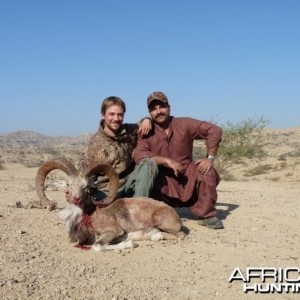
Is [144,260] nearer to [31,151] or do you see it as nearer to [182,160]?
[182,160]

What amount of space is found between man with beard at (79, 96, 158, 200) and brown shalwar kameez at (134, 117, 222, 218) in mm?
227

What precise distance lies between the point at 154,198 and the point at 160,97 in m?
1.83

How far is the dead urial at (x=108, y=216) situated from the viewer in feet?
22.3

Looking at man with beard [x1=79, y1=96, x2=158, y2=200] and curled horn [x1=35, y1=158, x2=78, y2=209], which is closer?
curled horn [x1=35, y1=158, x2=78, y2=209]

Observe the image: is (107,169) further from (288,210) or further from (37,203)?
(288,210)

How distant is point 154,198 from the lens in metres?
8.43

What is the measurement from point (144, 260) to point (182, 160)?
260 cm

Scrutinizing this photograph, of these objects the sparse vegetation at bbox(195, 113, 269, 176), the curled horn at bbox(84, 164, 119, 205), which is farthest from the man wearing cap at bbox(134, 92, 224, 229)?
the sparse vegetation at bbox(195, 113, 269, 176)

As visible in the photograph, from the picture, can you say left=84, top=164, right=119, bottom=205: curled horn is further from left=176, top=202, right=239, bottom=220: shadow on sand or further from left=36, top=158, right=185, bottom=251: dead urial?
left=176, top=202, right=239, bottom=220: shadow on sand

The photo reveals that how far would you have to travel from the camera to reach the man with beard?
25.5 feet

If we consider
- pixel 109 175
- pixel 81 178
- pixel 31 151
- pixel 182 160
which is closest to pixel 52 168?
pixel 81 178

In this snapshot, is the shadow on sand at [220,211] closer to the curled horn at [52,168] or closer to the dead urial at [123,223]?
the dead urial at [123,223]

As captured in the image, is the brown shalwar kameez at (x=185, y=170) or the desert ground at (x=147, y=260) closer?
the desert ground at (x=147, y=260)

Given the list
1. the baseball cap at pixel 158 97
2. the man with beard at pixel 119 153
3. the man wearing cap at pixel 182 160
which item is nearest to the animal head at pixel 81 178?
the man with beard at pixel 119 153
